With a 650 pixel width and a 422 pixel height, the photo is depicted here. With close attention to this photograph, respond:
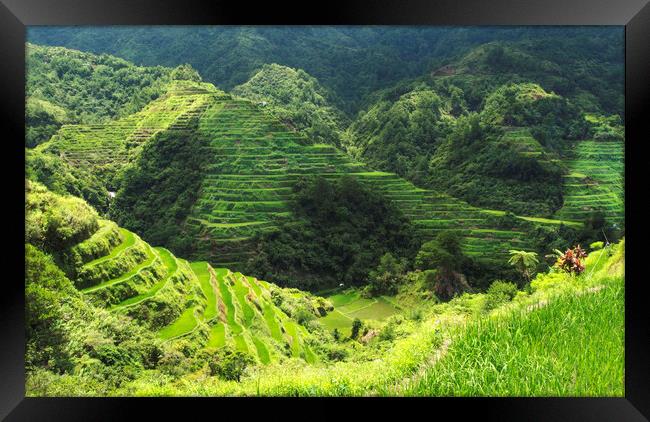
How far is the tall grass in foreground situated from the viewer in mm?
4449

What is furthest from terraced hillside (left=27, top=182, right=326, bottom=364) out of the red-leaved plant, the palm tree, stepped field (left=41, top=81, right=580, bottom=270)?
the red-leaved plant

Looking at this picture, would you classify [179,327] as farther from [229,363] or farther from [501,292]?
[501,292]

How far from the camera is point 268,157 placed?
5.04 meters

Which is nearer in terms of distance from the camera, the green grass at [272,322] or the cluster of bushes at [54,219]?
the cluster of bushes at [54,219]

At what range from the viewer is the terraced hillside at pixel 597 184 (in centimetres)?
495

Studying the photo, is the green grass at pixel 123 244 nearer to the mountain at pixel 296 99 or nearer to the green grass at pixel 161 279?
the green grass at pixel 161 279

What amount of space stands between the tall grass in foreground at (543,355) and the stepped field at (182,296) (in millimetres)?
1161

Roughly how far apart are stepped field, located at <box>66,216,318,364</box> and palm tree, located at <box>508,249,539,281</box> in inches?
71.7

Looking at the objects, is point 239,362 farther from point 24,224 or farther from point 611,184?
point 611,184

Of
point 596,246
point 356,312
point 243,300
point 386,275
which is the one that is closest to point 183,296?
point 243,300

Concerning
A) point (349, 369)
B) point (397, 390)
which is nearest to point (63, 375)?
point (349, 369)

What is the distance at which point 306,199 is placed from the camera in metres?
4.99

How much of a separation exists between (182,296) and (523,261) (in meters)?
2.83

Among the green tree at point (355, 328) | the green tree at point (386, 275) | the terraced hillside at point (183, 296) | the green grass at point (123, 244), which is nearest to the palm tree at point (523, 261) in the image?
the green tree at point (386, 275)
